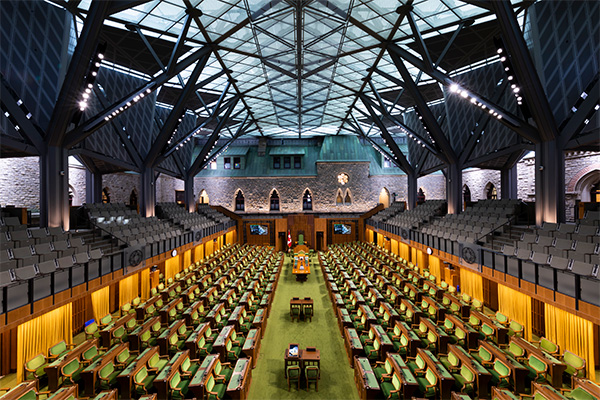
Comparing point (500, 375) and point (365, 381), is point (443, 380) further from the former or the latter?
point (365, 381)

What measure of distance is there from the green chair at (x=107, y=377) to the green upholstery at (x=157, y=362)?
793 millimetres

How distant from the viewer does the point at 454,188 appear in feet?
57.8

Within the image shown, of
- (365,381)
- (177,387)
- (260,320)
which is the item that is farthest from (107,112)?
(365,381)

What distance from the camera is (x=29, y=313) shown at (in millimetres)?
6949

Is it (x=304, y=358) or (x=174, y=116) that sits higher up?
(x=174, y=116)

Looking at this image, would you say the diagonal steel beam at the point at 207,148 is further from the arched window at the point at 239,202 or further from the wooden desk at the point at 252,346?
the wooden desk at the point at 252,346

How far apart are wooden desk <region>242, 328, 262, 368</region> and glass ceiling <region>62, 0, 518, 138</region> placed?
12755mm

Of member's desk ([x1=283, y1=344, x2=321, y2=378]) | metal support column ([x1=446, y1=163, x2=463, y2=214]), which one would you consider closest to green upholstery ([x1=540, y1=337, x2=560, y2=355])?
member's desk ([x1=283, y1=344, x2=321, y2=378])

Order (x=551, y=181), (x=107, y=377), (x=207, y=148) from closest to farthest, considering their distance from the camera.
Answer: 1. (x=107, y=377)
2. (x=551, y=181)
3. (x=207, y=148)

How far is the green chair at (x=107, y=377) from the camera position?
6.54 m

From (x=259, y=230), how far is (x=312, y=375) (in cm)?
2193

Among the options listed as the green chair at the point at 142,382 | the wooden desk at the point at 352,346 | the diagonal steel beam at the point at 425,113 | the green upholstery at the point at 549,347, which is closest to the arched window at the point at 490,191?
the diagonal steel beam at the point at 425,113

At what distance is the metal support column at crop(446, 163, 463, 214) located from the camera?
17.3 metres

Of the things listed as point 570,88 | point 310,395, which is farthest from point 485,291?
point 310,395
